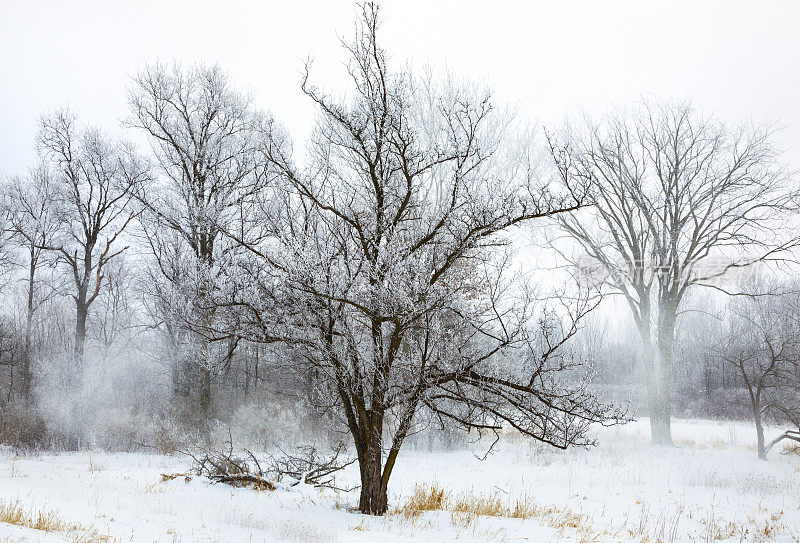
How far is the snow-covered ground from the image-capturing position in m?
6.74

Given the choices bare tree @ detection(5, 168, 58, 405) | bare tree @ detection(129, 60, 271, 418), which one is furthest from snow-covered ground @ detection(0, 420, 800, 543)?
bare tree @ detection(5, 168, 58, 405)

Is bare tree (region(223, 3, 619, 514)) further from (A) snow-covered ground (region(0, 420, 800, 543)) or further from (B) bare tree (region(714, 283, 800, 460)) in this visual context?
(B) bare tree (region(714, 283, 800, 460))

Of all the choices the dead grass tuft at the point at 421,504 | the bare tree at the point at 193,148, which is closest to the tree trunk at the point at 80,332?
the bare tree at the point at 193,148

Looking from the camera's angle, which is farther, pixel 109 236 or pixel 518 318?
pixel 109 236

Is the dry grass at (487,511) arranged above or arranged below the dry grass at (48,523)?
below

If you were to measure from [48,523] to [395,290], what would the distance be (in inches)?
184

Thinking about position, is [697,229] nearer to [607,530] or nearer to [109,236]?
[607,530]

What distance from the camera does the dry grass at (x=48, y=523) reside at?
5465 millimetres

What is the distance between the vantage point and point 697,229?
58.9 ft

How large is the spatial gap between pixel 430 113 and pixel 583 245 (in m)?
7.29

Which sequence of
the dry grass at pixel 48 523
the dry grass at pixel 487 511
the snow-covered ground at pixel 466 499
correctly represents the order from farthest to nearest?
1. the dry grass at pixel 487 511
2. the snow-covered ground at pixel 466 499
3. the dry grass at pixel 48 523

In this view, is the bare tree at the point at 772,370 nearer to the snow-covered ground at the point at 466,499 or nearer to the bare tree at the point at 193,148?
the snow-covered ground at the point at 466,499

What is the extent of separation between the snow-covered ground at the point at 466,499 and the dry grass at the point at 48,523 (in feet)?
0.25

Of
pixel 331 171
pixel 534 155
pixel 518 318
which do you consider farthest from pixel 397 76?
pixel 534 155
